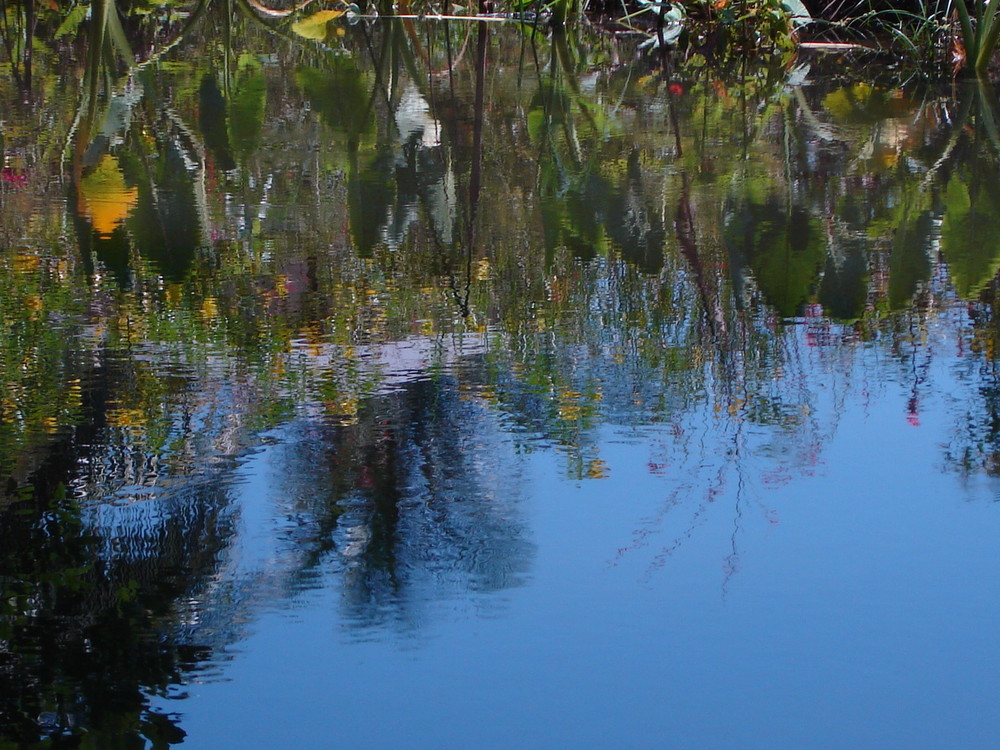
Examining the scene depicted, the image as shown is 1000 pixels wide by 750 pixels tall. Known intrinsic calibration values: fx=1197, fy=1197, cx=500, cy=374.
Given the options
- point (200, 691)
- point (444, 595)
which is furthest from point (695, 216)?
point (200, 691)

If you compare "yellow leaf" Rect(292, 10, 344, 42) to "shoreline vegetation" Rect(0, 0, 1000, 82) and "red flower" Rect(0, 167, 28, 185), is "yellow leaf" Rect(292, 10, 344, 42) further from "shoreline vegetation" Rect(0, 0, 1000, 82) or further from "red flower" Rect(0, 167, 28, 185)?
"red flower" Rect(0, 167, 28, 185)

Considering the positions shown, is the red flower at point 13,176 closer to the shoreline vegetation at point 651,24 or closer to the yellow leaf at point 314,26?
the shoreline vegetation at point 651,24

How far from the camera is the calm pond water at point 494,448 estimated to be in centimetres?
140

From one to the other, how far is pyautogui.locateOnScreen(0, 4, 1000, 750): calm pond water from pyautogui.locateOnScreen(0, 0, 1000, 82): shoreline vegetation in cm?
263

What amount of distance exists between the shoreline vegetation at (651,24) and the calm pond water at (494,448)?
2.63m

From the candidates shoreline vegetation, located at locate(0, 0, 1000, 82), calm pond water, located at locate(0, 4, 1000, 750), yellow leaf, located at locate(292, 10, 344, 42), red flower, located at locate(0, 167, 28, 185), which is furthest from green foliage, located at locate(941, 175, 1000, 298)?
yellow leaf, located at locate(292, 10, 344, 42)

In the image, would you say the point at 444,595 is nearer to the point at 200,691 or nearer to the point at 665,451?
the point at 200,691

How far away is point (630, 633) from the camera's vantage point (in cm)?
151

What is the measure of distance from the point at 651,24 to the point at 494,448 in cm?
830

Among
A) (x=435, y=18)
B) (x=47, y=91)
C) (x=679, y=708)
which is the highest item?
(x=435, y=18)

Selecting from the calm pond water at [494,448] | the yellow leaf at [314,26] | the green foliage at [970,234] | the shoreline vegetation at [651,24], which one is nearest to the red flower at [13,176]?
the calm pond water at [494,448]

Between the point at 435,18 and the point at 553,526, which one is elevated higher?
the point at 435,18

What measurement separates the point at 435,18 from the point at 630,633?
9.00 metres

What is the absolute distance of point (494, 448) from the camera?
204 centimetres
